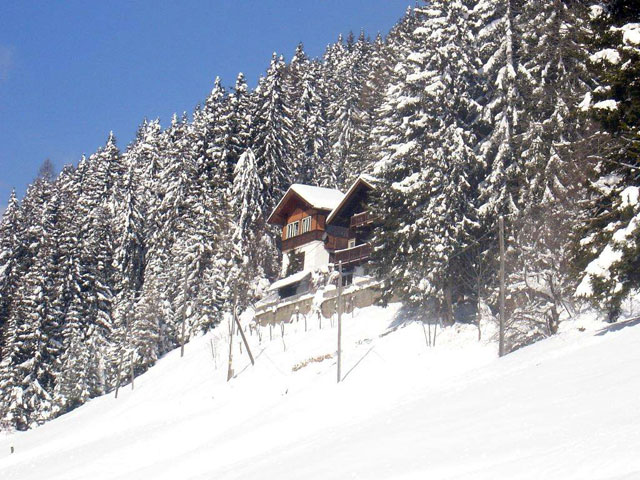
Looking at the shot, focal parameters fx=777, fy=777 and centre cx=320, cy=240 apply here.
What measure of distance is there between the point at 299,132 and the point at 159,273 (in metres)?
21.3

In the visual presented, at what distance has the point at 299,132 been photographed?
77.1 m

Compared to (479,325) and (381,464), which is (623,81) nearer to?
(381,464)

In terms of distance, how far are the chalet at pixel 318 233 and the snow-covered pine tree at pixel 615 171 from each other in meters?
28.6

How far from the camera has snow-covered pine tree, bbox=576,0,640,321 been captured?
782 inches

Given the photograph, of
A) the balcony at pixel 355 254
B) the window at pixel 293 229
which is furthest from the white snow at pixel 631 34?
the window at pixel 293 229

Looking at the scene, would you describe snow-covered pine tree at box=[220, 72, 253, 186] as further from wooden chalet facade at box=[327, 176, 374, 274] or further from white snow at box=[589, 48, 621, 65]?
white snow at box=[589, 48, 621, 65]

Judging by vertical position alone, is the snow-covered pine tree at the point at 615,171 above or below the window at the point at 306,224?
below

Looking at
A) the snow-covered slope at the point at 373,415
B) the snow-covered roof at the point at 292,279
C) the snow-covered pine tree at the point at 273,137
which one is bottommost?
the snow-covered slope at the point at 373,415

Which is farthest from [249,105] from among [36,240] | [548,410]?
[548,410]

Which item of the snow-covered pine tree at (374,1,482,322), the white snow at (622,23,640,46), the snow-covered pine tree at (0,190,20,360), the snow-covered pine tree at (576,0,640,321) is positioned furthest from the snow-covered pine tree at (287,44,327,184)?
the white snow at (622,23,640,46)

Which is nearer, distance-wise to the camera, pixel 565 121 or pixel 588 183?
pixel 588 183

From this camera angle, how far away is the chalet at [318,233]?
52875 millimetres

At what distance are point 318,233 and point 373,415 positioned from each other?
3595 cm

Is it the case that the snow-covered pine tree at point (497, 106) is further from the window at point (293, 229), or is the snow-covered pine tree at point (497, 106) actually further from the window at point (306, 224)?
the window at point (293, 229)
